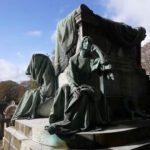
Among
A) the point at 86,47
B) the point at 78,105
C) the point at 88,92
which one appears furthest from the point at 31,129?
the point at 86,47

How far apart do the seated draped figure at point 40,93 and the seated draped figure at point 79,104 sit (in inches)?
89.9

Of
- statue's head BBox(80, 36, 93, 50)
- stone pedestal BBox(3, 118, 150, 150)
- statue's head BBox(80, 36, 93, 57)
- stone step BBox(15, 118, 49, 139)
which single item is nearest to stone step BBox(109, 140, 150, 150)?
stone pedestal BBox(3, 118, 150, 150)

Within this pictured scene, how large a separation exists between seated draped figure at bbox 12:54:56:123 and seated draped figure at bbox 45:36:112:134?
7.49 feet

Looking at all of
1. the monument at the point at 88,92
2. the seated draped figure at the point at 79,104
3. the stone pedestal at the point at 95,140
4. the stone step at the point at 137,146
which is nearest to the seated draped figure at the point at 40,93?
the monument at the point at 88,92

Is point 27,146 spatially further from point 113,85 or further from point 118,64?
point 118,64

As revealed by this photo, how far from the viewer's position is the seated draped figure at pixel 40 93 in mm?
7535

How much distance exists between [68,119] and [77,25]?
369cm

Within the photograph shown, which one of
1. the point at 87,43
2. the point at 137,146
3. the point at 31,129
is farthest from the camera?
the point at 87,43

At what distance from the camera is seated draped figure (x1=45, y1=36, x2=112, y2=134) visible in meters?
4.64

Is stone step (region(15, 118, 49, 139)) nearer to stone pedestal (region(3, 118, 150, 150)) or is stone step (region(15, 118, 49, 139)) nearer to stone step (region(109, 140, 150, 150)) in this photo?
stone pedestal (region(3, 118, 150, 150))

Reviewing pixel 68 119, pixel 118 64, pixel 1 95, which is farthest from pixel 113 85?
pixel 1 95

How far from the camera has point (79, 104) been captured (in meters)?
4.78

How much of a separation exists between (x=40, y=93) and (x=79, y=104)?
3122 millimetres

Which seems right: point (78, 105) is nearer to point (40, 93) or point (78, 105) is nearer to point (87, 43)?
point (87, 43)
